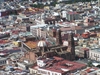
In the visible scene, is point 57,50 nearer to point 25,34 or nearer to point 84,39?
point 84,39

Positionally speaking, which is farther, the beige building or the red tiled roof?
the beige building

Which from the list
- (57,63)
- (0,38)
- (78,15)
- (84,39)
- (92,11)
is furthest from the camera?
(92,11)

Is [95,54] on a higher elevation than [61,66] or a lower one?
lower

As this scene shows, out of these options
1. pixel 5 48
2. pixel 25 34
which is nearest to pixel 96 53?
pixel 5 48

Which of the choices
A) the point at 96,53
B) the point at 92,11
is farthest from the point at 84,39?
the point at 92,11

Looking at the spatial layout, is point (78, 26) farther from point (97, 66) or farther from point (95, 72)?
point (95, 72)

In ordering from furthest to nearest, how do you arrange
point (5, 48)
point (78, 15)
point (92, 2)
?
point (92, 2) < point (78, 15) < point (5, 48)

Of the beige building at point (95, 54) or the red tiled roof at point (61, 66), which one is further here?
the beige building at point (95, 54)

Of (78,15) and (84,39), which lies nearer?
(84,39)

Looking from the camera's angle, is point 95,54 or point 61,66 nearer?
point 61,66
